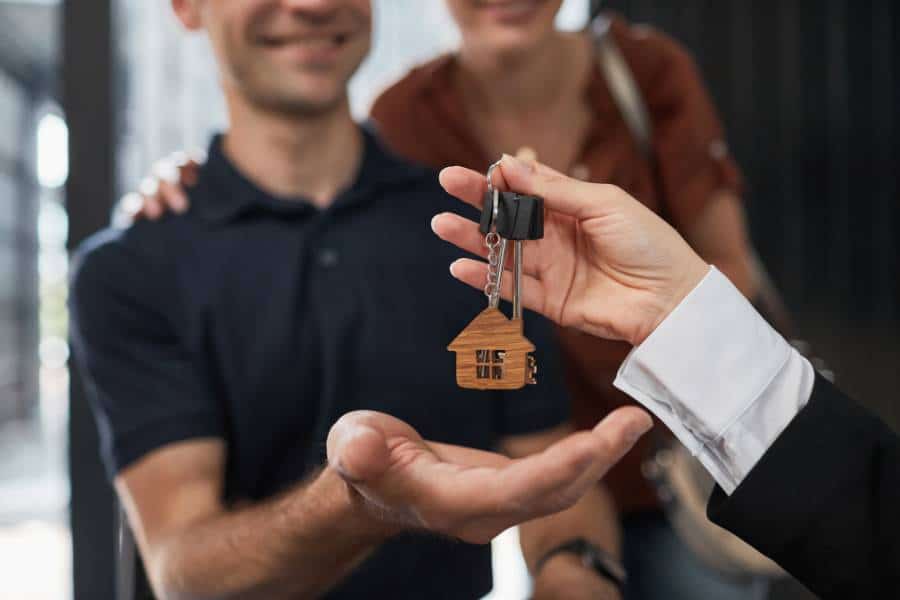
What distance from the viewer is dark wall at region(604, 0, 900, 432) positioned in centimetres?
153

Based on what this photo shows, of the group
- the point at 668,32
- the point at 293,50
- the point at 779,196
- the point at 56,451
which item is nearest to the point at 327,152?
the point at 293,50

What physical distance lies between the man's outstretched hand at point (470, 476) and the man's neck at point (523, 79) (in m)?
0.36

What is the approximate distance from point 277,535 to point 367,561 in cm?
6

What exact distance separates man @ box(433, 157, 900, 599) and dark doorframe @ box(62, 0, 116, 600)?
66 cm

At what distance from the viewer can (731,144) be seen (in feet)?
5.25

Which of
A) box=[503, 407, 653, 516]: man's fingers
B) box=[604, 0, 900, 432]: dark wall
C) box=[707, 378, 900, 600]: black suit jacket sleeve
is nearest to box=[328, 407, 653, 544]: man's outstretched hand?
box=[503, 407, 653, 516]: man's fingers

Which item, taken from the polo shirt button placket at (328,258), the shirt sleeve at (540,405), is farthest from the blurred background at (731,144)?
the shirt sleeve at (540,405)

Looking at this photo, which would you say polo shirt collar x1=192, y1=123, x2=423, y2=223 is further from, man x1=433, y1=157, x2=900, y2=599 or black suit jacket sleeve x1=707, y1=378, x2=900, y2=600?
black suit jacket sleeve x1=707, y1=378, x2=900, y2=600

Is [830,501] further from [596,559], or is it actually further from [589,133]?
[589,133]

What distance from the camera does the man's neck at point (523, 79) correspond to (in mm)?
697

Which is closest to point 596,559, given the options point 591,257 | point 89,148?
point 591,257

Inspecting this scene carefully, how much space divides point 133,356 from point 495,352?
0.41 metres

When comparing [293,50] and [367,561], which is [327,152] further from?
[367,561]

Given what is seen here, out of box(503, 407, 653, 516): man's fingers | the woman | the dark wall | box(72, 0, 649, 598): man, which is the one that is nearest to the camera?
box(503, 407, 653, 516): man's fingers
